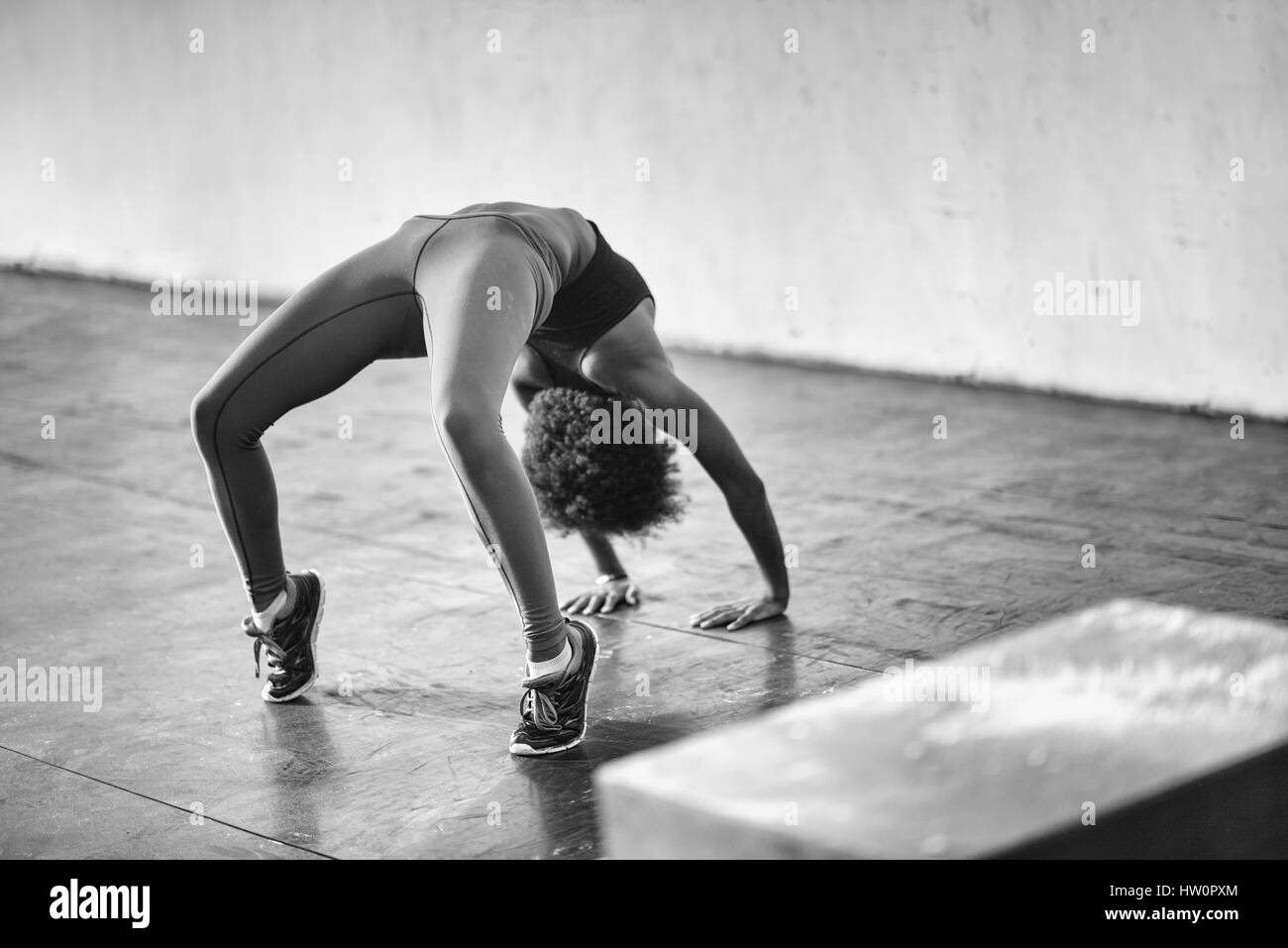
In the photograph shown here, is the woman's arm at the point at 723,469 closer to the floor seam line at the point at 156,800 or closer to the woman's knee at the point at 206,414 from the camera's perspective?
the woman's knee at the point at 206,414

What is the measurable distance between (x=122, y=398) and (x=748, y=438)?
8.37ft

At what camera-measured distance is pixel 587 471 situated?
3646 millimetres

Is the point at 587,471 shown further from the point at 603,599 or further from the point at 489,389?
the point at 489,389

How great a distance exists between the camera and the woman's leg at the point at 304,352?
3.16m

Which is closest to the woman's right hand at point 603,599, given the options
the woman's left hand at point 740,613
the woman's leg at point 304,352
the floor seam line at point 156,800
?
the woman's left hand at point 740,613

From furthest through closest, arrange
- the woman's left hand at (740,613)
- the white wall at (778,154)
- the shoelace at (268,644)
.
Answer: the white wall at (778,154) → the woman's left hand at (740,613) → the shoelace at (268,644)

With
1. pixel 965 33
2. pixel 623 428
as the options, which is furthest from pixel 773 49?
pixel 623 428

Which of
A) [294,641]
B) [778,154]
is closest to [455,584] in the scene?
[294,641]

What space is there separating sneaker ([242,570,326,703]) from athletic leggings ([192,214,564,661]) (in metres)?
0.06

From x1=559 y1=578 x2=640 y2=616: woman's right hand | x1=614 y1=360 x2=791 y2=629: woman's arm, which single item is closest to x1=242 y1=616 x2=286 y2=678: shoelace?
x1=559 y1=578 x2=640 y2=616: woman's right hand

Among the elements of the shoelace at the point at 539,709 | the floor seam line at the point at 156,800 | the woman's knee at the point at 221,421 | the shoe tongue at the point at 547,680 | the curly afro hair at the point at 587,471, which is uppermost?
the woman's knee at the point at 221,421

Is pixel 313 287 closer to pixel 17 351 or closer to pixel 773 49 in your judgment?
pixel 773 49

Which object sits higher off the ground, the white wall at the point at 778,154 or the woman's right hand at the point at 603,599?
the white wall at the point at 778,154

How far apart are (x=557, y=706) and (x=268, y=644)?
701 millimetres
